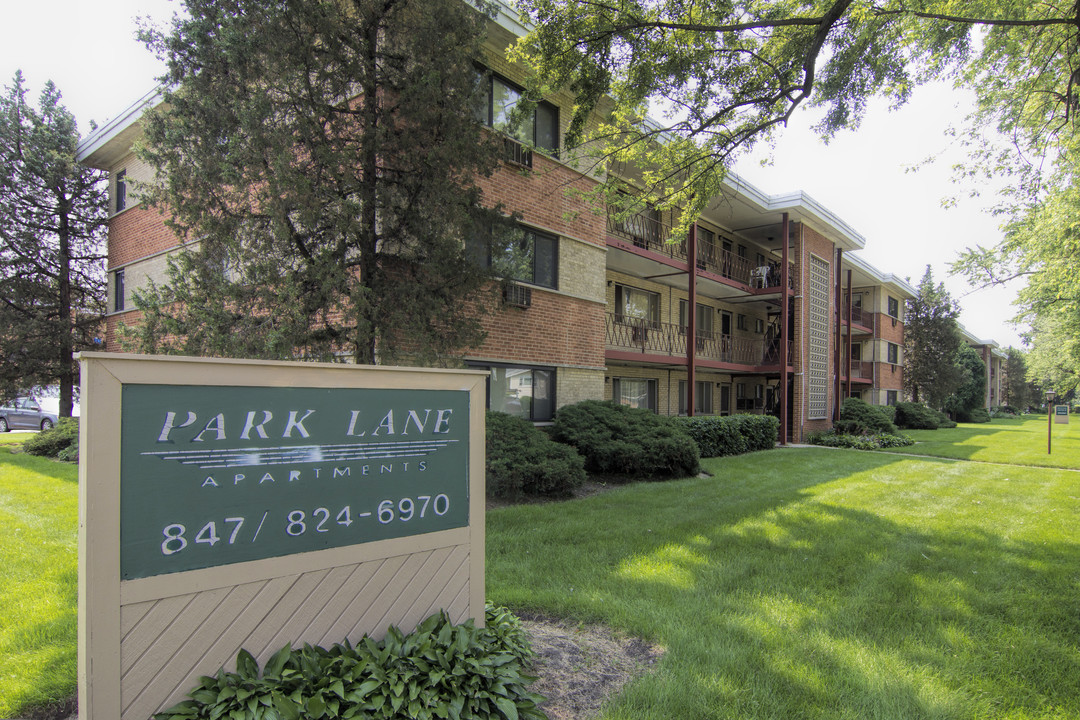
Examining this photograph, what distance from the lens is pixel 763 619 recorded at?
4.14 metres

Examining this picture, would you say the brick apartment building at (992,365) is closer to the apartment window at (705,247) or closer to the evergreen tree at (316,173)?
the apartment window at (705,247)

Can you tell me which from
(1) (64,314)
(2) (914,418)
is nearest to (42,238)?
(1) (64,314)

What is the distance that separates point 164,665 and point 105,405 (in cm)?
112

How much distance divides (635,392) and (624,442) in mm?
6995

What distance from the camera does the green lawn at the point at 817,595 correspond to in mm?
3184

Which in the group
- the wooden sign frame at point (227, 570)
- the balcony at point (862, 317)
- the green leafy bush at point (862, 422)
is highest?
the balcony at point (862, 317)

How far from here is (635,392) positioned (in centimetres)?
1775

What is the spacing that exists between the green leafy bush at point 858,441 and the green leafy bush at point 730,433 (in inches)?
114

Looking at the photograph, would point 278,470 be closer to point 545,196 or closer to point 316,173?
point 316,173

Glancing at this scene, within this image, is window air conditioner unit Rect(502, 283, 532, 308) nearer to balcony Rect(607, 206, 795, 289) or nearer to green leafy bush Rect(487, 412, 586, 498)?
green leafy bush Rect(487, 412, 586, 498)

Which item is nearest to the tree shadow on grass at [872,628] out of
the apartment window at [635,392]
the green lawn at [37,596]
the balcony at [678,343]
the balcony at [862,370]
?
the green lawn at [37,596]

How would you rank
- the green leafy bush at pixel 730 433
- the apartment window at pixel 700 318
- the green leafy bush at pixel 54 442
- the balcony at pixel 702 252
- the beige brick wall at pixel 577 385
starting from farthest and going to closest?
the apartment window at pixel 700 318 → the balcony at pixel 702 252 → the green leafy bush at pixel 730 433 → the green leafy bush at pixel 54 442 → the beige brick wall at pixel 577 385

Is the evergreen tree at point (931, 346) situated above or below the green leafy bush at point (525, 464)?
above

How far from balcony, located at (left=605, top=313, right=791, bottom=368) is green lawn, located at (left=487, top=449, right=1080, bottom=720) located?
24.8 ft
